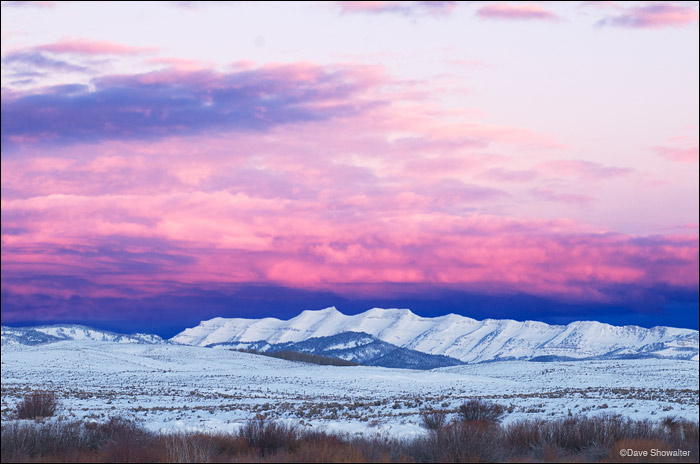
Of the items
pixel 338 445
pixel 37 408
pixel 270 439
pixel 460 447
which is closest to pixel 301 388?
pixel 37 408

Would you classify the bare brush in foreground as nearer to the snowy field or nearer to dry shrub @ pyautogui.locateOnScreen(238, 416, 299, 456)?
dry shrub @ pyautogui.locateOnScreen(238, 416, 299, 456)

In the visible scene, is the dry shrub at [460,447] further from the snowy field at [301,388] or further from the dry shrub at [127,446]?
the dry shrub at [127,446]

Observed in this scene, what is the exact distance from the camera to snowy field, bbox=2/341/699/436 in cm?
3147

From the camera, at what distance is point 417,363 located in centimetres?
17888

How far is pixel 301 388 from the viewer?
2306 inches

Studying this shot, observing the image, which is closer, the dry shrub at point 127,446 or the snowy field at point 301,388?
the dry shrub at point 127,446

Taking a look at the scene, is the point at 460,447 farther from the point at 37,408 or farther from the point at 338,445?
the point at 37,408

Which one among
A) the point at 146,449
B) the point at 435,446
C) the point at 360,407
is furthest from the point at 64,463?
the point at 360,407

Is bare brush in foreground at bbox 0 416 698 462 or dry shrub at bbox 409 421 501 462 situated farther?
dry shrub at bbox 409 421 501 462

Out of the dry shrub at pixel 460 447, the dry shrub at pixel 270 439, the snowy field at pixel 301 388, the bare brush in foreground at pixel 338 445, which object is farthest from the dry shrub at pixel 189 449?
the snowy field at pixel 301 388

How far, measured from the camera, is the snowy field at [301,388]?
31.5 m

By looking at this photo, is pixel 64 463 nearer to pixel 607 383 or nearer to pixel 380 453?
pixel 380 453

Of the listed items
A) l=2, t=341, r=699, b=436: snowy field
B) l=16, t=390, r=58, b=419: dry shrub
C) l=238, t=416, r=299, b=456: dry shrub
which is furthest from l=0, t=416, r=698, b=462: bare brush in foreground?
l=16, t=390, r=58, b=419: dry shrub

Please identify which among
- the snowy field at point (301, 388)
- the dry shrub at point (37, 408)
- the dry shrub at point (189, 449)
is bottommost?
the snowy field at point (301, 388)
